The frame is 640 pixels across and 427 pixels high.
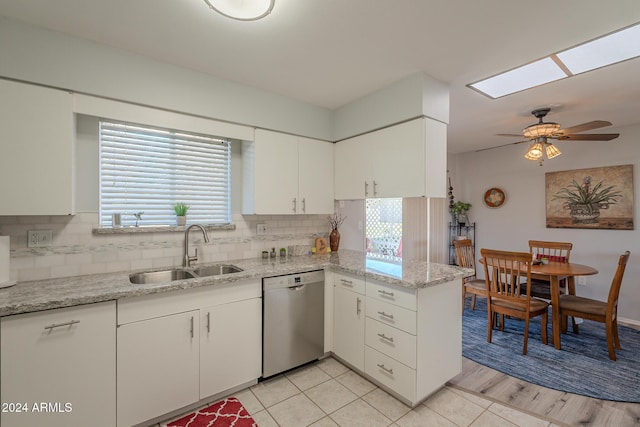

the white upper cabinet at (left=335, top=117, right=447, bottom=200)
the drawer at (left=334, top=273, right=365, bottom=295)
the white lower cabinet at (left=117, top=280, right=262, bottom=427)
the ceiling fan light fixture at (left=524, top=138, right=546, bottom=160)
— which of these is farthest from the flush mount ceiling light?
the ceiling fan light fixture at (left=524, top=138, right=546, bottom=160)

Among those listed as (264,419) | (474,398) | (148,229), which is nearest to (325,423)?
(264,419)

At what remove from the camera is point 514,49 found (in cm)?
195

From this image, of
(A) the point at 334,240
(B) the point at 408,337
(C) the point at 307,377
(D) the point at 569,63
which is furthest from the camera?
(A) the point at 334,240

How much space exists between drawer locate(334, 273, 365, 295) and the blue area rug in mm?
1410

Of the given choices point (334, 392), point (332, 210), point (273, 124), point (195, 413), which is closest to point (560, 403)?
point (334, 392)

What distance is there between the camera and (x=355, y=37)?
1866 mm

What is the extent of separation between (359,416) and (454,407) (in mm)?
694

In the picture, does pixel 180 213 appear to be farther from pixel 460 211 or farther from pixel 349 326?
pixel 460 211

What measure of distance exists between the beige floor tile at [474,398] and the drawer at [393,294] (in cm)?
87

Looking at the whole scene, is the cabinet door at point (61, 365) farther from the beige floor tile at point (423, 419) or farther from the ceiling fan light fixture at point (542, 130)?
the ceiling fan light fixture at point (542, 130)

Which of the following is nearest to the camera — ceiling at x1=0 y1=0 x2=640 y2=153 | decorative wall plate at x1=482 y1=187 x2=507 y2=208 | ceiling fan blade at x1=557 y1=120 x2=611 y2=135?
ceiling at x1=0 y1=0 x2=640 y2=153

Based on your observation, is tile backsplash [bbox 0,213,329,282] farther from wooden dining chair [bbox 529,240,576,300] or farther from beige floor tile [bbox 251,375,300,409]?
wooden dining chair [bbox 529,240,576,300]

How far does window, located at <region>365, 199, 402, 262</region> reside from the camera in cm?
376

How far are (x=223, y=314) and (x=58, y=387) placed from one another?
0.91 m
